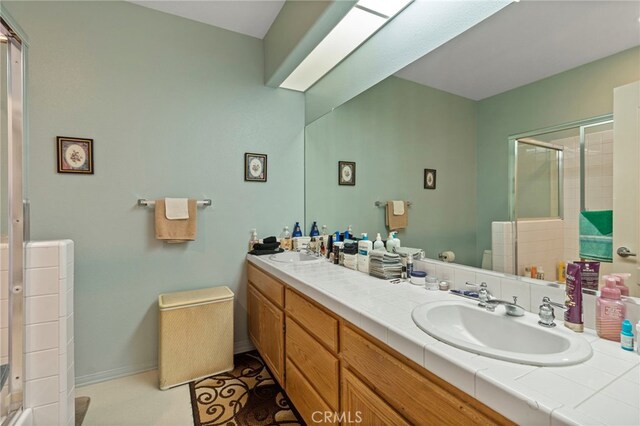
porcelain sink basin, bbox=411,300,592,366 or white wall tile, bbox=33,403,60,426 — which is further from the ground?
porcelain sink basin, bbox=411,300,592,366

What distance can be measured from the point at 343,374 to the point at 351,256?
789 mm

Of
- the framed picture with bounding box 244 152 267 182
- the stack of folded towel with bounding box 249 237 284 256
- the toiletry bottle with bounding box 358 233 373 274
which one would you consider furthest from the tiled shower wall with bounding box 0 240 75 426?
the toiletry bottle with bounding box 358 233 373 274

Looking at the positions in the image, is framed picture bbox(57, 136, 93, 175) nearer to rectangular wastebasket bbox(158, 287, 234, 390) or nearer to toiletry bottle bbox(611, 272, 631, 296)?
rectangular wastebasket bbox(158, 287, 234, 390)

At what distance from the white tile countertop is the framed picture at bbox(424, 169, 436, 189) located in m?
0.59

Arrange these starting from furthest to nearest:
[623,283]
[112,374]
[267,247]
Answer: [267,247] < [112,374] < [623,283]

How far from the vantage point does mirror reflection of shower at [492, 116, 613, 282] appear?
0.97 m

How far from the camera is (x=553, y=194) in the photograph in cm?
110

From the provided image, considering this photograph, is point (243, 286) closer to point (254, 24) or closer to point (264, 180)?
point (264, 180)

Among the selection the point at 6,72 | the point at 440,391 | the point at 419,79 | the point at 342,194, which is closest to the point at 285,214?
the point at 342,194

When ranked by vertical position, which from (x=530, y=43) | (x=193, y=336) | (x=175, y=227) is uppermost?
(x=530, y=43)

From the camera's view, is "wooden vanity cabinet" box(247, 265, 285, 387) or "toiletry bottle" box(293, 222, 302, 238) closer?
"wooden vanity cabinet" box(247, 265, 285, 387)

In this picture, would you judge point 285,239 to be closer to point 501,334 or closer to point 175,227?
point 175,227

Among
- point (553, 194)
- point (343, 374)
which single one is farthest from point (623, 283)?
point (343, 374)

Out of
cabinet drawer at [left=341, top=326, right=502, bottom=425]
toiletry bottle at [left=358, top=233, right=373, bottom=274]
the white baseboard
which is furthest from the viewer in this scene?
the white baseboard
